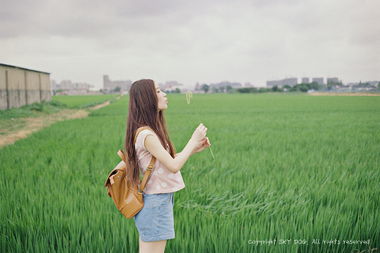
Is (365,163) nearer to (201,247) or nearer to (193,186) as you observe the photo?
(193,186)

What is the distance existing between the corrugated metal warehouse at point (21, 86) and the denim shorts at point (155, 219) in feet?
60.1

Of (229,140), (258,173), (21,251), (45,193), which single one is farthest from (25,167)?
(229,140)

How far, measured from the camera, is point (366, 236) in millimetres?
2607

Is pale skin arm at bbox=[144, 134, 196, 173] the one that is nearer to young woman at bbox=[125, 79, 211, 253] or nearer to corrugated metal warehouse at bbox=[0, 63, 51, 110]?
young woman at bbox=[125, 79, 211, 253]

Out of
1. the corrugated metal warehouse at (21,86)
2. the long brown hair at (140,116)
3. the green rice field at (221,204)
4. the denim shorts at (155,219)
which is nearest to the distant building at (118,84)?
the long brown hair at (140,116)

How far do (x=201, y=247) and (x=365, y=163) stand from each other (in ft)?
12.3

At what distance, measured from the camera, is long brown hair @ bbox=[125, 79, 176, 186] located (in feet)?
5.55

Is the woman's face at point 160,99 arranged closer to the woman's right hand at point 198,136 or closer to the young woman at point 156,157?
→ the young woman at point 156,157

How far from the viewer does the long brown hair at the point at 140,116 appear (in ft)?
5.55

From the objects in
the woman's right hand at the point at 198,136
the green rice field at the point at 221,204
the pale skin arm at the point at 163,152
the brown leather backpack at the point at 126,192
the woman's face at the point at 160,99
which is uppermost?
the woman's face at the point at 160,99

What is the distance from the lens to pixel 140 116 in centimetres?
171

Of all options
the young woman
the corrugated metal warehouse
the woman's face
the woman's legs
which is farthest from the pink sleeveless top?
the corrugated metal warehouse

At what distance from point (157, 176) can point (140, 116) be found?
314 mm

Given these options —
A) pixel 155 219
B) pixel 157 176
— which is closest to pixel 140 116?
pixel 157 176
